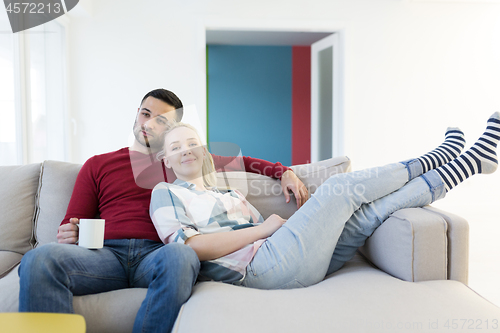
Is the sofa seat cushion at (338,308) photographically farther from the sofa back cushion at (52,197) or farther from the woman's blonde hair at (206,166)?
the sofa back cushion at (52,197)

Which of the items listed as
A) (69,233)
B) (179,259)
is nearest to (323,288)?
(179,259)

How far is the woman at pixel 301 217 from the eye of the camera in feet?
3.75

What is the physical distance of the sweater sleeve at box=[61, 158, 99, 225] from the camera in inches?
53.1

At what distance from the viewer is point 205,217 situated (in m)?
1.29

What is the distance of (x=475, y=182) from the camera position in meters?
3.82

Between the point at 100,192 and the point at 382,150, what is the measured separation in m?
3.05

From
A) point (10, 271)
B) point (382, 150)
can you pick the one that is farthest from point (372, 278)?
point (382, 150)

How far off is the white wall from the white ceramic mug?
250 cm

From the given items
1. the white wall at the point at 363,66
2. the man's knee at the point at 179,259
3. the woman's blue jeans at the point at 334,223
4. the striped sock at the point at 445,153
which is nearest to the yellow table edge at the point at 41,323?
the man's knee at the point at 179,259

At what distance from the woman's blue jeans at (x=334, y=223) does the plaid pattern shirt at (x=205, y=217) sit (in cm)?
5

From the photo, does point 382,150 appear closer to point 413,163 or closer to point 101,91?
point 413,163

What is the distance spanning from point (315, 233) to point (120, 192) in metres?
0.76

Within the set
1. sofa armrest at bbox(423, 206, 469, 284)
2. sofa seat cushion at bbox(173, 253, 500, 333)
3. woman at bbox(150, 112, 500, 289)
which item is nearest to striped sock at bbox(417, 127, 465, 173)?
woman at bbox(150, 112, 500, 289)

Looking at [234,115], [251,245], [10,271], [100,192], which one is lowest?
[10,271]
